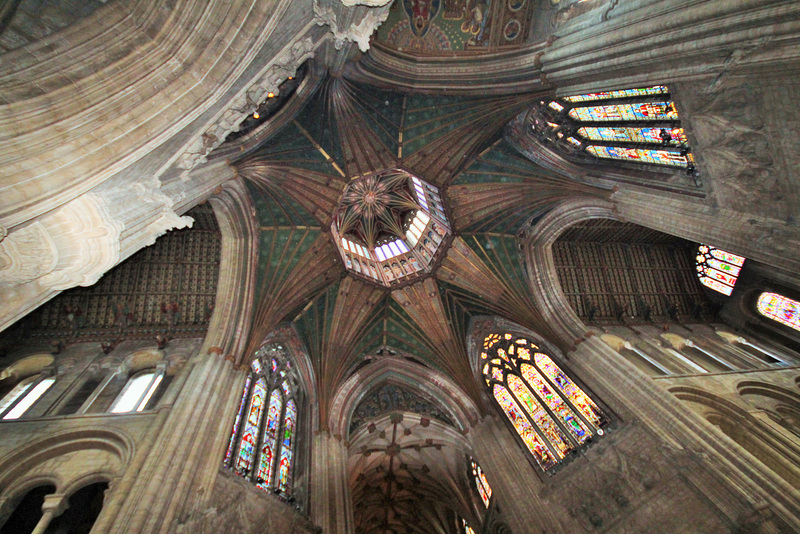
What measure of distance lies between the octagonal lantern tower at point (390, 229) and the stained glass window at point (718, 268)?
9420 millimetres

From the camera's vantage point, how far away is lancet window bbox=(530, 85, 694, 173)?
793cm

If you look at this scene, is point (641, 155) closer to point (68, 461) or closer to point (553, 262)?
point (553, 262)

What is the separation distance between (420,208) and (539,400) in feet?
28.0

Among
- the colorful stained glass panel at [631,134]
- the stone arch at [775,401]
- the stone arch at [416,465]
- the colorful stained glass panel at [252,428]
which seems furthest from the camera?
the stone arch at [416,465]

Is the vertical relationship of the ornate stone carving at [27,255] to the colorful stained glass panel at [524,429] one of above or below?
below

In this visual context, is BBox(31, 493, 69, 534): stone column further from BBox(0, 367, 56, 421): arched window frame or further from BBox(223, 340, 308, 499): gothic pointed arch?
BBox(223, 340, 308, 499): gothic pointed arch

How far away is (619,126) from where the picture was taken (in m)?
9.03

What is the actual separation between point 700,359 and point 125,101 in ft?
47.9

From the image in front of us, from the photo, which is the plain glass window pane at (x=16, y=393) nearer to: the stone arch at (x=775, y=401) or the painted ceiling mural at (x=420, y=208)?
the painted ceiling mural at (x=420, y=208)

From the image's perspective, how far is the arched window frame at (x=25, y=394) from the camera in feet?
24.6

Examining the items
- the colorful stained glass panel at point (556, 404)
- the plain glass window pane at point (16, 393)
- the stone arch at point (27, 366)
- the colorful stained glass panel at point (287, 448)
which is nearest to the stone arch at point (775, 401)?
the colorful stained glass panel at point (556, 404)

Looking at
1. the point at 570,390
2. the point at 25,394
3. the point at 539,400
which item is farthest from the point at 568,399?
the point at 25,394

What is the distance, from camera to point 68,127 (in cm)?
355

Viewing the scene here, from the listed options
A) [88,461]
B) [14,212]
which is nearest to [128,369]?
[88,461]
